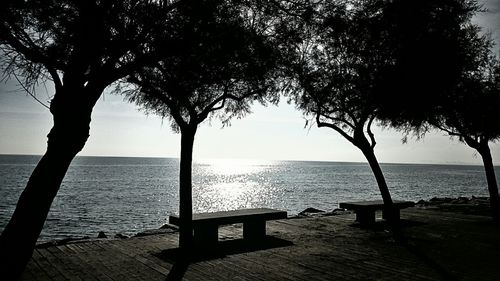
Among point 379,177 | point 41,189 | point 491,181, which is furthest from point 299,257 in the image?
point 491,181

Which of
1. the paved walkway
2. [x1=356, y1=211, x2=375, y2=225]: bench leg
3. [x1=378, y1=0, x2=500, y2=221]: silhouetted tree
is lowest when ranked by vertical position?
the paved walkway

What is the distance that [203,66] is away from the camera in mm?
8469

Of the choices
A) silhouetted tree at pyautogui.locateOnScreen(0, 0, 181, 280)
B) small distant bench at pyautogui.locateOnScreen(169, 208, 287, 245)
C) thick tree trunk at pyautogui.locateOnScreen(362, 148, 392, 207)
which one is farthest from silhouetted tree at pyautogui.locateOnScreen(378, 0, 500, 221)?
silhouetted tree at pyautogui.locateOnScreen(0, 0, 181, 280)

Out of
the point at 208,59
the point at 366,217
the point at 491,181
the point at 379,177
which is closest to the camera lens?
the point at 208,59

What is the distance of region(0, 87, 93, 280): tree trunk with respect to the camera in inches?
179

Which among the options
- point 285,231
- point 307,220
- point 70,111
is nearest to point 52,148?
point 70,111

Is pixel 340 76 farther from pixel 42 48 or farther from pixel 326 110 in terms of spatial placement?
pixel 42 48

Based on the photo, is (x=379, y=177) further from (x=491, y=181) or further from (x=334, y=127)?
(x=491, y=181)

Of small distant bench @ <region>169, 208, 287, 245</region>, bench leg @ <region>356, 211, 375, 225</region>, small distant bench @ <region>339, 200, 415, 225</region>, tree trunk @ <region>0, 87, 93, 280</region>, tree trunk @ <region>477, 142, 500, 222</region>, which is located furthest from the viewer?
tree trunk @ <region>477, 142, 500, 222</region>

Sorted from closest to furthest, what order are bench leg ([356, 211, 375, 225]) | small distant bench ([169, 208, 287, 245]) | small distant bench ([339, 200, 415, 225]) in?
small distant bench ([169, 208, 287, 245])
small distant bench ([339, 200, 415, 225])
bench leg ([356, 211, 375, 225])

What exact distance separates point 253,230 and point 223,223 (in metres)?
1.51

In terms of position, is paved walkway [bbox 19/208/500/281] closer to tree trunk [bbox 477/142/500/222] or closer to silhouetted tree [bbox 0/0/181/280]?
tree trunk [bbox 477/142/500/222]

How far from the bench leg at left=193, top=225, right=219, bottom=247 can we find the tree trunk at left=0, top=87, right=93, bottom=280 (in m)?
6.01

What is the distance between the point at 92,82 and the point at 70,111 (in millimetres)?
555
